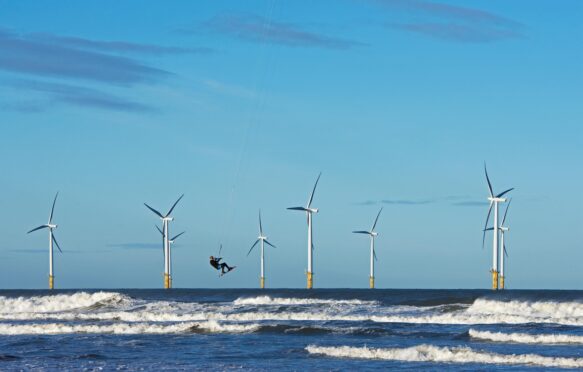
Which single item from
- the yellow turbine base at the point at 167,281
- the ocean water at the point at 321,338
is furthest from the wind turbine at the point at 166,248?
the ocean water at the point at 321,338

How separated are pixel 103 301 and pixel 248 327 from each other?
35.4 metres

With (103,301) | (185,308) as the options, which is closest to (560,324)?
(185,308)

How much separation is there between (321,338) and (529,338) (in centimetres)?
878

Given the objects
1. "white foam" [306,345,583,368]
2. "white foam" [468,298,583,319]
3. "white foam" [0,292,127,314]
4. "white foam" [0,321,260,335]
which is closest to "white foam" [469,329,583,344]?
"white foam" [306,345,583,368]

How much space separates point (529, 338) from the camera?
A: 42.3 m

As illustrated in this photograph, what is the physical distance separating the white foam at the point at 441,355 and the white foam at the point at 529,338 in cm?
528

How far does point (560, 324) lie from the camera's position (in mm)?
49125

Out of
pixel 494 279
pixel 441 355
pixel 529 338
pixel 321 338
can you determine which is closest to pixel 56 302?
pixel 494 279

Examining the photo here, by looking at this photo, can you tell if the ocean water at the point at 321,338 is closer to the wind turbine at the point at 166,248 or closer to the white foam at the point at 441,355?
the white foam at the point at 441,355

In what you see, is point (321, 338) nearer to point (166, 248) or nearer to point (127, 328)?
point (127, 328)

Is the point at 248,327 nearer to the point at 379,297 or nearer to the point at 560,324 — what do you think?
the point at 560,324

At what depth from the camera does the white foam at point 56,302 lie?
84.7 m

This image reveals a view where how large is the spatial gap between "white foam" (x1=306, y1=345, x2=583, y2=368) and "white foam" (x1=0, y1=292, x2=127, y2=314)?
46.7 meters

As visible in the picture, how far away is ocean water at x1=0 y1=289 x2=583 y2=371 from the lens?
1409 inches
